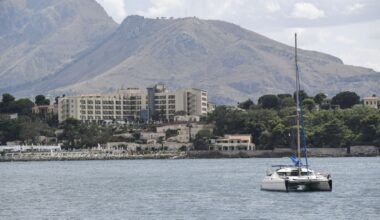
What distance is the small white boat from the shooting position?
3762 inches

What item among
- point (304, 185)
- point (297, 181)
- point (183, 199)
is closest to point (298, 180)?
point (297, 181)

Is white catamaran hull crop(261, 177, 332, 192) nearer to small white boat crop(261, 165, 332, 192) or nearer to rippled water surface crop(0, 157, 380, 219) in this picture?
small white boat crop(261, 165, 332, 192)

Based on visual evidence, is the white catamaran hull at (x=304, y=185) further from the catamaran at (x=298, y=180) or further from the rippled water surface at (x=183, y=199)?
the rippled water surface at (x=183, y=199)

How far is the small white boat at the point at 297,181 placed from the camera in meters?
95.6

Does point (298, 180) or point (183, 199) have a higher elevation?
point (298, 180)

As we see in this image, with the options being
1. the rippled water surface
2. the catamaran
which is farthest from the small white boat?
the rippled water surface

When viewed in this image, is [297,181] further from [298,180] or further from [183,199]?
[183,199]

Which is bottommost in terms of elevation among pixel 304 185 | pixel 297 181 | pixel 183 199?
pixel 183 199

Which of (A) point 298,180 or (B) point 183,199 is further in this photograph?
(A) point 298,180

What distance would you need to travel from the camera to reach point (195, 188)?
107375 mm

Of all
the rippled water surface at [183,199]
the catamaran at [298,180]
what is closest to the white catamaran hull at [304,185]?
the catamaran at [298,180]

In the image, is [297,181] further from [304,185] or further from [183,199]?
[183,199]

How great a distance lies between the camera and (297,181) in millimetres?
95562

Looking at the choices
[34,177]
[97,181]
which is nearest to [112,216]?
[97,181]
